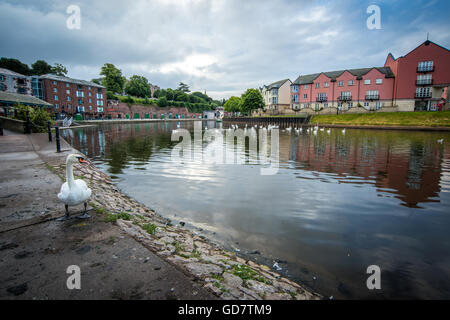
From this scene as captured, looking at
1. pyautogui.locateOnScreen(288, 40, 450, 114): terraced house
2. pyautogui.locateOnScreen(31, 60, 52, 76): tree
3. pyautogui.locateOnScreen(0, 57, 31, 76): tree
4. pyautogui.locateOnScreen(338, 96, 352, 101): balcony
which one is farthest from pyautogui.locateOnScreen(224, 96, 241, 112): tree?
pyautogui.locateOnScreen(0, 57, 31, 76): tree

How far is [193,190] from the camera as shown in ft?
31.7

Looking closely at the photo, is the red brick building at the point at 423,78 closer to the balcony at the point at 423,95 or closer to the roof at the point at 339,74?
the balcony at the point at 423,95

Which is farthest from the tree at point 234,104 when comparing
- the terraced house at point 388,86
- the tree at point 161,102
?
the terraced house at point 388,86

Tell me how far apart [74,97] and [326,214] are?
82229mm

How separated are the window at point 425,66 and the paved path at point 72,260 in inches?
2735

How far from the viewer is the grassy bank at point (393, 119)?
129ft

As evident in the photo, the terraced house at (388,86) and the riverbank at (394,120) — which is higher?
the terraced house at (388,86)

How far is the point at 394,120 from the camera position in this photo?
43906 mm

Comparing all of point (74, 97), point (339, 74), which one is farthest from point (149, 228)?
point (74, 97)

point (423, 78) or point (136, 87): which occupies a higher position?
point (136, 87)

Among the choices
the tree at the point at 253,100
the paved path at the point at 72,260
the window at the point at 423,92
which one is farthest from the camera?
the tree at the point at 253,100

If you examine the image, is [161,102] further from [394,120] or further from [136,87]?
[394,120]

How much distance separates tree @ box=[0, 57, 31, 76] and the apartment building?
16.1 meters
